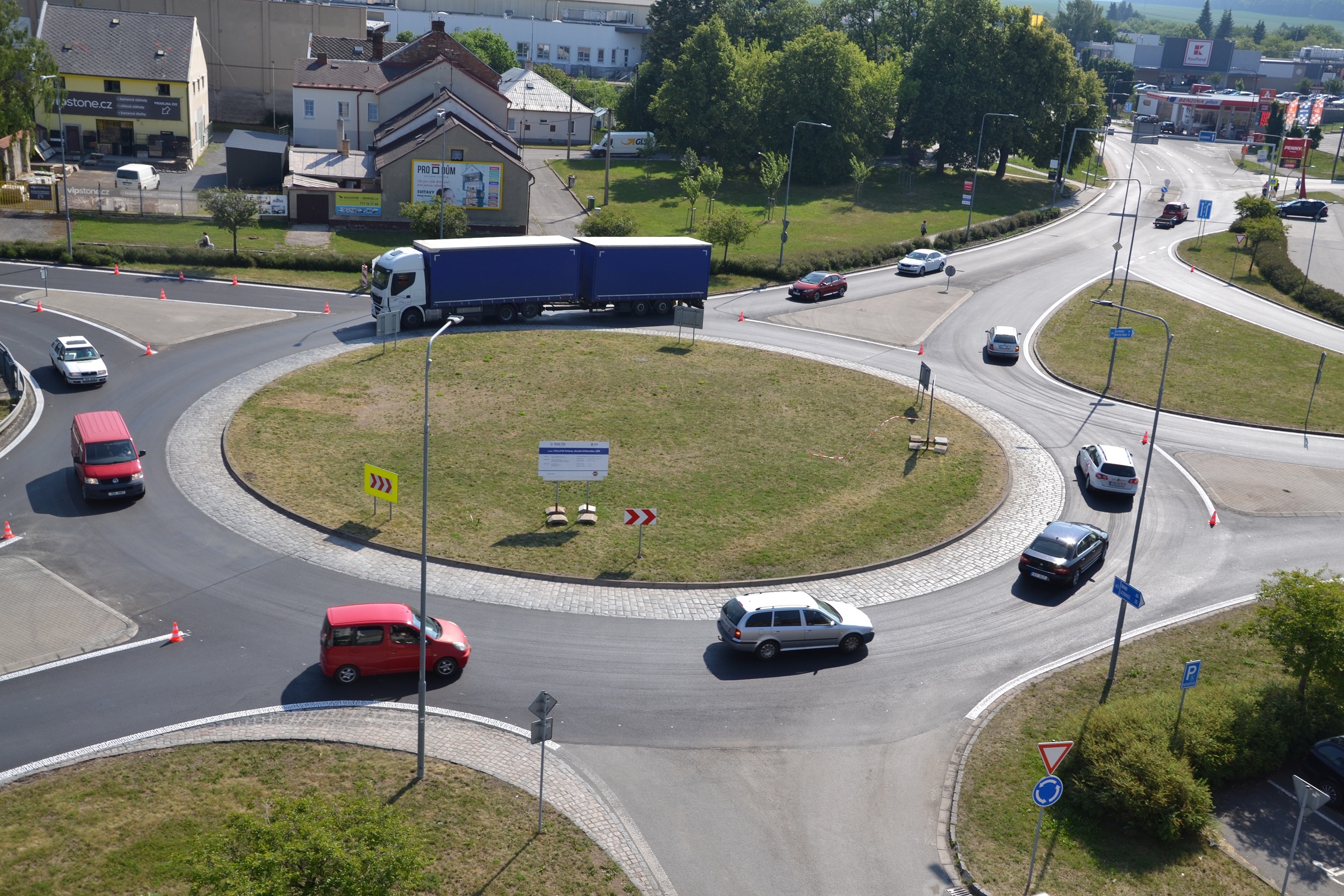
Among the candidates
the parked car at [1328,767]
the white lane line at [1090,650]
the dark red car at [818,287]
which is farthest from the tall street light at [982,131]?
the parked car at [1328,767]

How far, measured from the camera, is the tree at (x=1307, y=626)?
72.0ft

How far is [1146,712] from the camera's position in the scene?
21234mm

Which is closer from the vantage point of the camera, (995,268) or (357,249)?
(357,249)

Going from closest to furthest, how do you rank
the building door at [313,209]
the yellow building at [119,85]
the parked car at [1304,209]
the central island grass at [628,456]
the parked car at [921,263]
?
the central island grass at [628,456]
the parked car at [921,263]
the building door at [313,209]
the yellow building at [119,85]
the parked car at [1304,209]

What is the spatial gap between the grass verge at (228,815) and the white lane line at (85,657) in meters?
3.93

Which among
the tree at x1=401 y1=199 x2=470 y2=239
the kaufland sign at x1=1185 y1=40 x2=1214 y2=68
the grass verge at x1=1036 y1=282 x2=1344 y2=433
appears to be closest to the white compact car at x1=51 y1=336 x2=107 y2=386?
the tree at x1=401 y1=199 x2=470 y2=239

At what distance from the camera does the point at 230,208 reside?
53156mm

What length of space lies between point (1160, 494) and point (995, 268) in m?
33.4

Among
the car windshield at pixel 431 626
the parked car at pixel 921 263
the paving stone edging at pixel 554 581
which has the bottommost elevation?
the paving stone edging at pixel 554 581

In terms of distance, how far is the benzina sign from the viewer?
76625 mm

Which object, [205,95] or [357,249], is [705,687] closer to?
[357,249]

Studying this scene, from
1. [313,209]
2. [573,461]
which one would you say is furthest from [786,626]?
[313,209]

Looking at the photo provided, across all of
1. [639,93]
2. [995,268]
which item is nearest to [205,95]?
[639,93]

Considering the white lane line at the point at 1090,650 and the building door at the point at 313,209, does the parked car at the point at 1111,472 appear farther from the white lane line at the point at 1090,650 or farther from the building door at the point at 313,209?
the building door at the point at 313,209
